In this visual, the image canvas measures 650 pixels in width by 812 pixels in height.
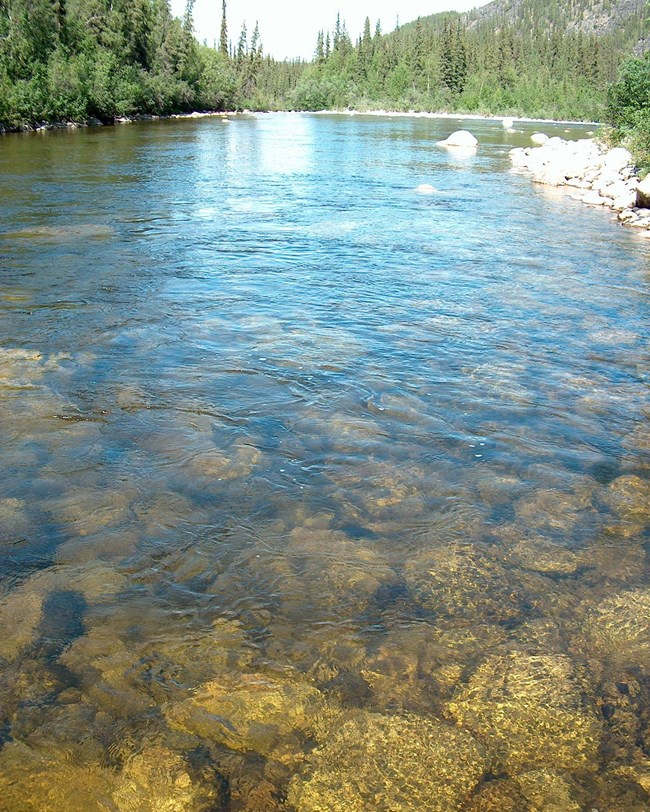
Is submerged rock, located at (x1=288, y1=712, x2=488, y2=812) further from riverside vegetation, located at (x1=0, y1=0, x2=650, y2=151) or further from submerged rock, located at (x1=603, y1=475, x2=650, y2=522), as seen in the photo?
riverside vegetation, located at (x1=0, y1=0, x2=650, y2=151)

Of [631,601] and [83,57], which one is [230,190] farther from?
[83,57]

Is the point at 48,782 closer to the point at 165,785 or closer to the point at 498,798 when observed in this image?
the point at 165,785

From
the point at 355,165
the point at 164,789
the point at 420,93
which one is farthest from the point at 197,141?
the point at 420,93

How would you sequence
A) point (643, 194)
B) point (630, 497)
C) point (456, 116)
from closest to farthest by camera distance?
point (630, 497) → point (643, 194) → point (456, 116)

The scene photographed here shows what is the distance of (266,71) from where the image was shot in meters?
147

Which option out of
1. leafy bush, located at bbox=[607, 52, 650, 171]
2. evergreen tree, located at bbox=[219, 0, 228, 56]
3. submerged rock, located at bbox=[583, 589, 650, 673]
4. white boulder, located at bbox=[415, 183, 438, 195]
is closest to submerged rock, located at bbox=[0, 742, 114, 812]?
submerged rock, located at bbox=[583, 589, 650, 673]

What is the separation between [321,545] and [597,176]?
72.2ft

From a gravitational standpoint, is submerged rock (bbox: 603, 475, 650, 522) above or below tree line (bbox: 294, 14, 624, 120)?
below

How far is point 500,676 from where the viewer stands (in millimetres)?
3496

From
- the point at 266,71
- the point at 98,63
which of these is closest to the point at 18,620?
the point at 98,63

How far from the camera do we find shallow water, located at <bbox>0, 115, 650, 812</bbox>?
3.02 m

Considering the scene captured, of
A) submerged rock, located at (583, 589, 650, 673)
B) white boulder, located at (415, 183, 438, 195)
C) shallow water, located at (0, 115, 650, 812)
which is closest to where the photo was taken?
shallow water, located at (0, 115, 650, 812)

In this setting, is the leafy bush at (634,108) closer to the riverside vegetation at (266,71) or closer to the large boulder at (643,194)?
the riverside vegetation at (266,71)

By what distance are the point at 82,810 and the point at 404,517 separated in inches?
105
